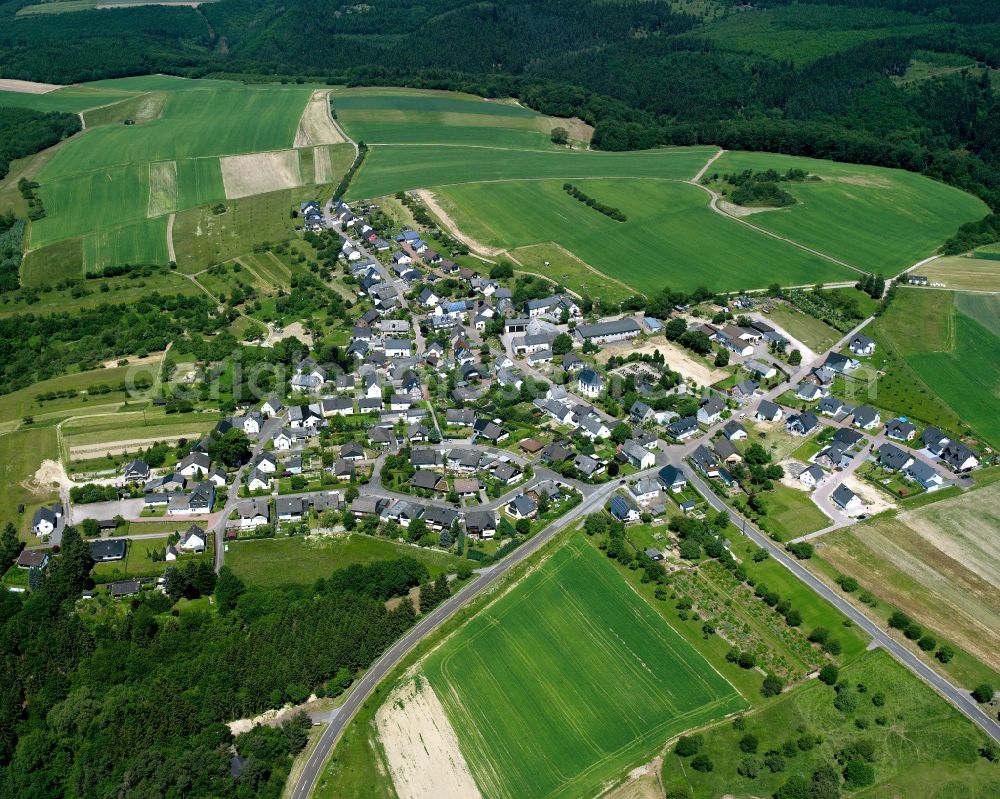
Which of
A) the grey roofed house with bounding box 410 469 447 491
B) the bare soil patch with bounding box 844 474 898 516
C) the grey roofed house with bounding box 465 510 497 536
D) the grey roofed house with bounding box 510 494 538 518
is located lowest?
the grey roofed house with bounding box 410 469 447 491

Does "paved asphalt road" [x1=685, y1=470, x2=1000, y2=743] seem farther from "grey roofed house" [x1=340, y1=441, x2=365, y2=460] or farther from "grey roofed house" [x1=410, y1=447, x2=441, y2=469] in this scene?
"grey roofed house" [x1=340, y1=441, x2=365, y2=460]

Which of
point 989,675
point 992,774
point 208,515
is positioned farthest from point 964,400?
point 208,515

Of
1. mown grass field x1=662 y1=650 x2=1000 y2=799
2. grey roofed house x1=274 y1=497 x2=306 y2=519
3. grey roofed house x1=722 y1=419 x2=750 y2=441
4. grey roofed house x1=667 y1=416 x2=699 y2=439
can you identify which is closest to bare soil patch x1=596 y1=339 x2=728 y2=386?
grey roofed house x1=667 y1=416 x2=699 y2=439

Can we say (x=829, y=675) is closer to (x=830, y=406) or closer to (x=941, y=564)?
(x=941, y=564)

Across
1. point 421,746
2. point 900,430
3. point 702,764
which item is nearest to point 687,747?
point 702,764

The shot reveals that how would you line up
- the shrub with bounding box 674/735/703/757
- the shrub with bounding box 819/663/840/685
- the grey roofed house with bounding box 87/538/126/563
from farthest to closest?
the grey roofed house with bounding box 87/538/126/563 → the shrub with bounding box 819/663/840/685 → the shrub with bounding box 674/735/703/757

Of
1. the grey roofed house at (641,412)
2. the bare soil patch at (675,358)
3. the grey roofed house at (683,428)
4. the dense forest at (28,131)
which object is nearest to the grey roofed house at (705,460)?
the grey roofed house at (683,428)

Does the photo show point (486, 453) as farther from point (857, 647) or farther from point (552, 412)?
point (857, 647)
